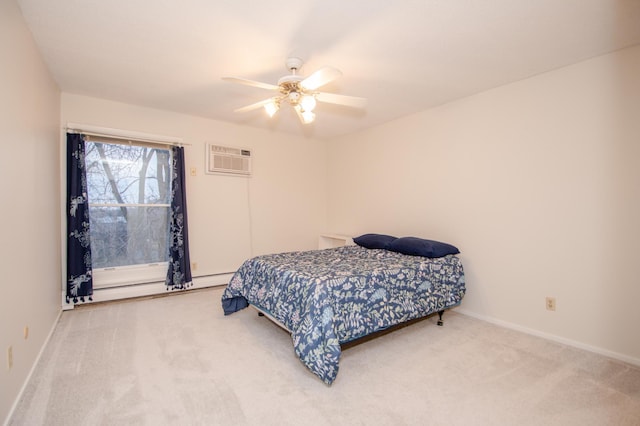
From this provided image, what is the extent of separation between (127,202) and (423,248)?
3.57 metres

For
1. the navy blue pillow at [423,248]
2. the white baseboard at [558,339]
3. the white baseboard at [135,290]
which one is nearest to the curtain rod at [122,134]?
the white baseboard at [135,290]

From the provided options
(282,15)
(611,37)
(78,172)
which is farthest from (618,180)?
(78,172)

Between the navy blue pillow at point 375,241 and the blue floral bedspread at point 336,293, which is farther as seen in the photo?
the navy blue pillow at point 375,241

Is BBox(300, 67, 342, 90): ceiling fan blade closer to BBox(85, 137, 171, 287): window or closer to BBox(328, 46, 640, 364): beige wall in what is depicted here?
BBox(328, 46, 640, 364): beige wall

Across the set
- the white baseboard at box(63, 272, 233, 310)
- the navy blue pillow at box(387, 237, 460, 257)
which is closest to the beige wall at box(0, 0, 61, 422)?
the white baseboard at box(63, 272, 233, 310)

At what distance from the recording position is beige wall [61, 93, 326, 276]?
375 centimetres

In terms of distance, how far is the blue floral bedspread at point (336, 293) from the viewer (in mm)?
2043

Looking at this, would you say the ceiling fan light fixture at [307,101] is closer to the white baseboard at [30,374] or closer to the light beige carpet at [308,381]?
the light beige carpet at [308,381]

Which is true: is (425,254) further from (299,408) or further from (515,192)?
(299,408)

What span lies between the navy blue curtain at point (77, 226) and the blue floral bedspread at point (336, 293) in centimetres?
164

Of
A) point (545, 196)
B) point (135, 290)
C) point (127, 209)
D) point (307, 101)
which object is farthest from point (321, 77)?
point (135, 290)

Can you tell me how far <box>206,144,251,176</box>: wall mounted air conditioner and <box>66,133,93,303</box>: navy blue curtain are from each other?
1.43 metres

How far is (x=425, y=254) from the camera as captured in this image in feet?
10.2

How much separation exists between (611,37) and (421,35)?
54.6 inches
